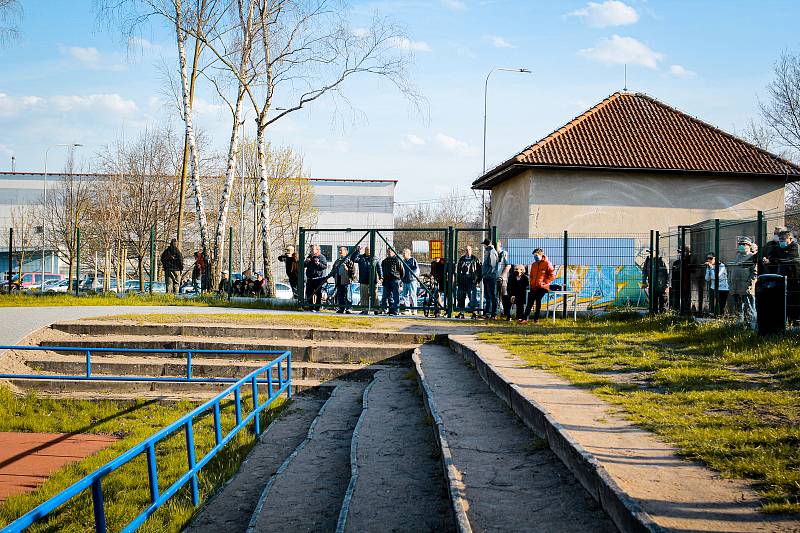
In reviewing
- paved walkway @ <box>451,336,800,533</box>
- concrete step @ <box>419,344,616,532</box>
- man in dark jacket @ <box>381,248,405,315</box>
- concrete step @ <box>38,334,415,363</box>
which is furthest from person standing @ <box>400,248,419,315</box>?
paved walkway @ <box>451,336,800,533</box>

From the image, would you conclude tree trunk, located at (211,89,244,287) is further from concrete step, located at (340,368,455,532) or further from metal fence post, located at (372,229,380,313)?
concrete step, located at (340,368,455,532)

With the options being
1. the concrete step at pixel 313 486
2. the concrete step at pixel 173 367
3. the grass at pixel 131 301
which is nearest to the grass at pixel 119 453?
the concrete step at pixel 313 486

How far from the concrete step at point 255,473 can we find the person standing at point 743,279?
300 inches

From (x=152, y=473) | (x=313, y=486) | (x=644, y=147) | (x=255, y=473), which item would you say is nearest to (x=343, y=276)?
(x=255, y=473)

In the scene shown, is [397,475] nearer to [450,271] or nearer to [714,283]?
[714,283]

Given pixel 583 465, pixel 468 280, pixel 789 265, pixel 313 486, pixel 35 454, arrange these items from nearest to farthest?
pixel 583 465
pixel 313 486
pixel 35 454
pixel 789 265
pixel 468 280

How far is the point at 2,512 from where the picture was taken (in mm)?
6832

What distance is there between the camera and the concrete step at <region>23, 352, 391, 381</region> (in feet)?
44.6

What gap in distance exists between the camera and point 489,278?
19.1 meters

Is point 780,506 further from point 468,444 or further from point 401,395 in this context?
point 401,395

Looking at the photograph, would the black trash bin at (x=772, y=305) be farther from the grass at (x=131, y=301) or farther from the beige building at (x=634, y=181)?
the beige building at (x=634, y=181)

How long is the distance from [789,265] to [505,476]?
337 inches

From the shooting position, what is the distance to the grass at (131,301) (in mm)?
22500

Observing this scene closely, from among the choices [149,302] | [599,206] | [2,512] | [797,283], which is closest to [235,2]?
[149,302]
